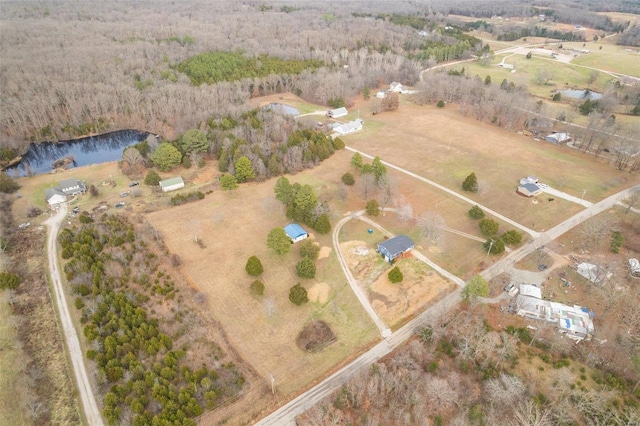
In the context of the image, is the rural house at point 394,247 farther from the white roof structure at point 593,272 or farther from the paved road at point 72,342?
the paved road at point 72,342

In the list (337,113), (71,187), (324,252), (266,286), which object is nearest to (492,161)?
(337,113)

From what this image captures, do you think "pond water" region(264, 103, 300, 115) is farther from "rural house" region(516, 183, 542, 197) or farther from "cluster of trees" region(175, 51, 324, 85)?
"rural house" region(516, 183, 542, 197)

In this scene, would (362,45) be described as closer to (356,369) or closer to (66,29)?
(66,29)

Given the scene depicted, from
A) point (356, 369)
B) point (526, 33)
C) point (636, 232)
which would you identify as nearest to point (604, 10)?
point (526, 33)

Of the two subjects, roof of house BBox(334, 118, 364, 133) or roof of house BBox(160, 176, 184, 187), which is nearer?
roof of house BBox(160, 176, 184, 187)

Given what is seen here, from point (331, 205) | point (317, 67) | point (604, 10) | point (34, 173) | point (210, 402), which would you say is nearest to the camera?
point (210, 402)

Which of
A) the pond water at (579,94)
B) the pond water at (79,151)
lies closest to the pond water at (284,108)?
the pond water at (79,151)

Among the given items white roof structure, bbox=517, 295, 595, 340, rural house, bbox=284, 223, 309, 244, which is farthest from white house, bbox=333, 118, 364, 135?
white roof structure, bbox=517, 295, 595, 340
